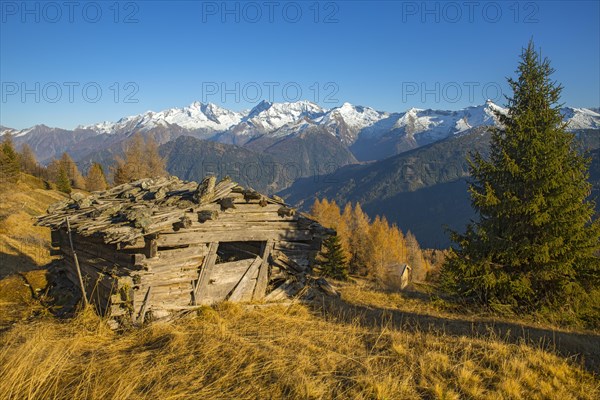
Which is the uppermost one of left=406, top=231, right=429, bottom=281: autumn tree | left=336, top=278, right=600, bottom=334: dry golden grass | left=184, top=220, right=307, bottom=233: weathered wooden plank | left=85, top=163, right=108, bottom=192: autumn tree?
left=85, top=163, right=108, bottom=192: autumn tree

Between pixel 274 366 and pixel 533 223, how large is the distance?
912cm

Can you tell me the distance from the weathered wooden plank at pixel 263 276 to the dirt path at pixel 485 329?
169cm

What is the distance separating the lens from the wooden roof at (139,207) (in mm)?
9137

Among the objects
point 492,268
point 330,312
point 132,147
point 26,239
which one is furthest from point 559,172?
point 132,147

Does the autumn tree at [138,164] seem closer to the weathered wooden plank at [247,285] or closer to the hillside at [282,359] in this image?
the weathered wooden plank at [247,285]

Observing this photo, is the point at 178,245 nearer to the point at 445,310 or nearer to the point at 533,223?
the point at 445,310

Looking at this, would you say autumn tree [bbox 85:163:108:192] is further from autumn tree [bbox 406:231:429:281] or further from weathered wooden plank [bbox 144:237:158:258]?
weathered wooden plank [bbox 144:237:158:258]

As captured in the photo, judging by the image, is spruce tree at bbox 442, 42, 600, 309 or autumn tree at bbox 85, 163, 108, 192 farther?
autumn tree at bbox 85, 163, 108, 192

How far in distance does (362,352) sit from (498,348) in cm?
242

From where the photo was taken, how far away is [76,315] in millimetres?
9234

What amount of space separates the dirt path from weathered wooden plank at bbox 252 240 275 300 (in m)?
1.69

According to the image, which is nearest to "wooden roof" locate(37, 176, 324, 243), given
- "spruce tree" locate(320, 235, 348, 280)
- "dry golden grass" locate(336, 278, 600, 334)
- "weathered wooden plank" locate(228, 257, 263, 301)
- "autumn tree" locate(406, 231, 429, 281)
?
"weathered wooden plank" locate(228, 257, 263, 301)

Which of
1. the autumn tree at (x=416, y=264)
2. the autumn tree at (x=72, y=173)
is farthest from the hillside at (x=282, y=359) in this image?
the autumn tree at (x=72, y=173)

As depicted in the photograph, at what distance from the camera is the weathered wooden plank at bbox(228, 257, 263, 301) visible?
10922 mm
